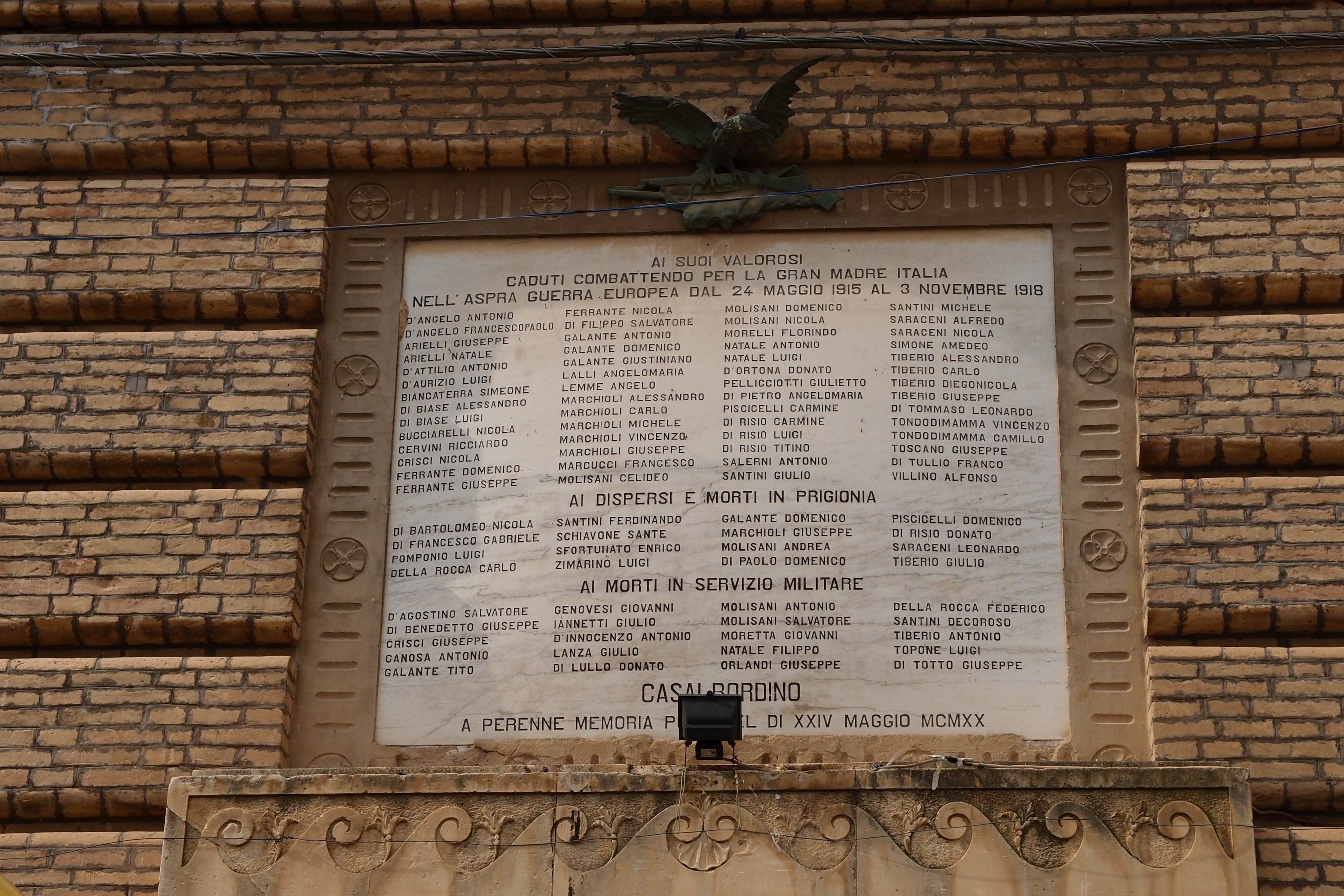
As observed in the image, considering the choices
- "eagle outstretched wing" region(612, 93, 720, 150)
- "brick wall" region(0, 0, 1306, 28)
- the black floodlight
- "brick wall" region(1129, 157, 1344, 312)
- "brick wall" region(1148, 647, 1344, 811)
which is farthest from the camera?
"brick wall" region(0, 0, 1306, 28)

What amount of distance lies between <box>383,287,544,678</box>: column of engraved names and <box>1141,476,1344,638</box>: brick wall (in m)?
3.26

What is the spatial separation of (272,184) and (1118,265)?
482 centimetres

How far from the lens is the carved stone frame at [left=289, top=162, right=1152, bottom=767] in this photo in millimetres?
9766

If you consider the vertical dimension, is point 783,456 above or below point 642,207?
below

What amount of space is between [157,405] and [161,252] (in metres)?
0.95

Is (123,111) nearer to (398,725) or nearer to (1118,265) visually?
(398,725)

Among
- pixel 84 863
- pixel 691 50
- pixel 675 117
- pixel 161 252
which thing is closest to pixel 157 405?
pixel 161 252

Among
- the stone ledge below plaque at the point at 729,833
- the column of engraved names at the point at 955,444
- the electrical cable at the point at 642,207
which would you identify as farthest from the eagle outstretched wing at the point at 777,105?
Result: the stone ledge below plaque at the point at 729,833

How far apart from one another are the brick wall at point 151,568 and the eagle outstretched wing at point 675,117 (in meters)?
2.91

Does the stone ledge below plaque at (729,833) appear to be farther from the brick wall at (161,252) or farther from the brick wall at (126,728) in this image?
the brick wall at (161,252)

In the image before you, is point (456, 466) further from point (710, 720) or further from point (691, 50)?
point (691, 50)

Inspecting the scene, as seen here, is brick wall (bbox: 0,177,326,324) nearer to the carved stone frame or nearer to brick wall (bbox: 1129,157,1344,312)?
the carved stone frame

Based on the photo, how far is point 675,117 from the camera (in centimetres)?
1084

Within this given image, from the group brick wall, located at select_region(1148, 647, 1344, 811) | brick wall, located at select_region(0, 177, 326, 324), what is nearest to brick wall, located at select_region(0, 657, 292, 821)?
brick wall, located at select_region(0, 177, 326, 324)
